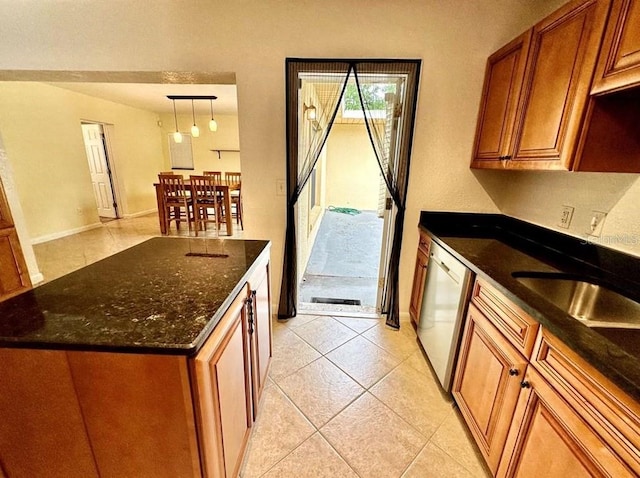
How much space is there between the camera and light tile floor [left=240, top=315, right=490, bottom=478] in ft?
4.20

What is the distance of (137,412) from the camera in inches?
29.9

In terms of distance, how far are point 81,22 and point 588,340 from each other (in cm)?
343

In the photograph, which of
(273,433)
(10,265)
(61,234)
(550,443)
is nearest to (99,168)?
(61,234)

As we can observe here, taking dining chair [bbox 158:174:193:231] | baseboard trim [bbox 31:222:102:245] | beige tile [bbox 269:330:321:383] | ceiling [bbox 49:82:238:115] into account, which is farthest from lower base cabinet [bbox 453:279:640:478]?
baseboard trim [bbox 31:222:102:245]

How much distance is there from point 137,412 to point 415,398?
150cm

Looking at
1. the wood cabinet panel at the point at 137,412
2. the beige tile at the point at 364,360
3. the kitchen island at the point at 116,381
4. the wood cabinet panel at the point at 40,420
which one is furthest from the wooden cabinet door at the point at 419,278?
the wood cabinet panel at the point at 40,420

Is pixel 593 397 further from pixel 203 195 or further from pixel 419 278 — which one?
pixel 203 195

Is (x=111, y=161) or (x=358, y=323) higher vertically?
(x=111, y=161)

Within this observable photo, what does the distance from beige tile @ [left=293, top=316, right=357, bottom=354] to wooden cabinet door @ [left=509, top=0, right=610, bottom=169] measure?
1.71m

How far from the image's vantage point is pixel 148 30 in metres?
2.02

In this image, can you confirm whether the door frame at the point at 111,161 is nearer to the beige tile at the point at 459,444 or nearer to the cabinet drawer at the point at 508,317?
the cabinet drawer at the point at 508,317

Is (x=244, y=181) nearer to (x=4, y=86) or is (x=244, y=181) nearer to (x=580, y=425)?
(x=580, y=425)

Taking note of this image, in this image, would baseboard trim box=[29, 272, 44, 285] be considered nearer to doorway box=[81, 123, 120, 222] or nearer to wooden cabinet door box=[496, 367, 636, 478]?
doorway box=[81, 123, 120, 222]

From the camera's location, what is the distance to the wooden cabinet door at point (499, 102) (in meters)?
1.61
